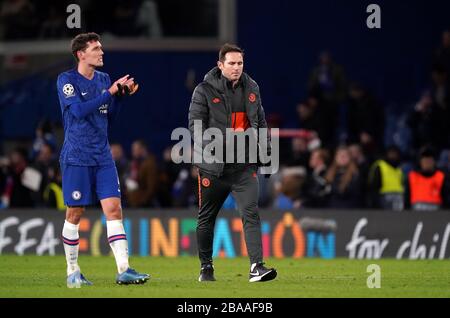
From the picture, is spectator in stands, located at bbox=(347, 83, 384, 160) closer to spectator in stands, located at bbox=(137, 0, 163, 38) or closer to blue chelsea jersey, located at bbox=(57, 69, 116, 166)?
spectator in stands, located at bbox=(137, 0, 163, 38)

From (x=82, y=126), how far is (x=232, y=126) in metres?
1.50

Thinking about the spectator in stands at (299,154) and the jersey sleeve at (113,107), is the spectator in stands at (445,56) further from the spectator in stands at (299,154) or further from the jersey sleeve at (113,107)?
the jersey sleeve at (113,107)

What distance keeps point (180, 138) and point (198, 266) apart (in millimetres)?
8911

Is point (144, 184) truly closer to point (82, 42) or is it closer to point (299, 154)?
point (299, 154)

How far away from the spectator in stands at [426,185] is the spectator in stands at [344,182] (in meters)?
0.83

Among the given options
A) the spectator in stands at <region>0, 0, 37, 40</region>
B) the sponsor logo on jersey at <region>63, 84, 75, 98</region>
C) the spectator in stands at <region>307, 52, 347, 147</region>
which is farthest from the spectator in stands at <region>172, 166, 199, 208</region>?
the sponsor logo on jersey at <region>63, 84, 75, 98</region>

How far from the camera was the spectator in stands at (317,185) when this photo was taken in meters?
20.6

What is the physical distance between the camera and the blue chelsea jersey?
12.5 m

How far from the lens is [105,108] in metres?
12.7

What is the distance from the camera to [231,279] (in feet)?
44.7
